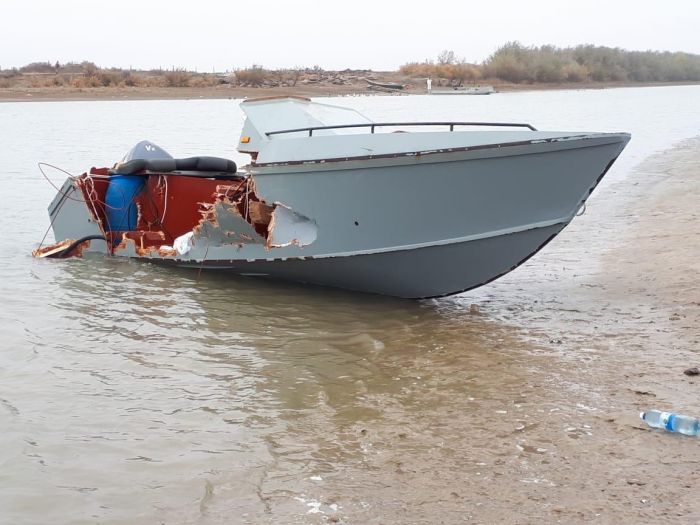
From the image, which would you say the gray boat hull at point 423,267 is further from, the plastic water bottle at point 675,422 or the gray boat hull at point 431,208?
the plastic water bottle at point 675,422

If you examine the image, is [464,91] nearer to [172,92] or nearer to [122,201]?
[172,92]

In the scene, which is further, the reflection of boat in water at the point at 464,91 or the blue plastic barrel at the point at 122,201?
the reflection of boat in water at the point at 464,91

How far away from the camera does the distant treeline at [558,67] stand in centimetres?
7244

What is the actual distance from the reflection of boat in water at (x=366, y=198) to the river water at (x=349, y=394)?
0.38 m

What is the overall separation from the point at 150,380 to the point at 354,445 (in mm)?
1925

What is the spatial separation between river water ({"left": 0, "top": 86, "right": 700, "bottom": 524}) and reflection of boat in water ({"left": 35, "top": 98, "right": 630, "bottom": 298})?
1.25ft

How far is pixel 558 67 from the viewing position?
253 feet

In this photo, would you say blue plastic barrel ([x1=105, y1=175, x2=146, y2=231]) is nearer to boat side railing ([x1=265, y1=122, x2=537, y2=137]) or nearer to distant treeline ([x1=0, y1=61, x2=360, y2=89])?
boat side railing ([x1=265, y1=122, x2=537, y2=137])

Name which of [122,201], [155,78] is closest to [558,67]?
[155,78]

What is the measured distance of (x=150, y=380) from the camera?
5828 mm

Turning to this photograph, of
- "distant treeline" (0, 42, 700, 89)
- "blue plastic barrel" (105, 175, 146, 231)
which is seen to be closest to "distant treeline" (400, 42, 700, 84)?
"distant treeline" (0, 42, 700, 89)

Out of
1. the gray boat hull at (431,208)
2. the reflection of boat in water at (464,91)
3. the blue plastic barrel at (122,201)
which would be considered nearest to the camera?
the gray boat hull at (431,208)

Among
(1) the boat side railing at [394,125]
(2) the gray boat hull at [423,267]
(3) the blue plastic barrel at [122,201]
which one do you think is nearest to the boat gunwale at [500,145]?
(1) the boat side railing at [394,125]

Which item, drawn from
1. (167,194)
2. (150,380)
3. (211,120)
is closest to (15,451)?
(150,380)
